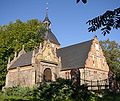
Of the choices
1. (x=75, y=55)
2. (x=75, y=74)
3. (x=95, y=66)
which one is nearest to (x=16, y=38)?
(x=75, y=55)

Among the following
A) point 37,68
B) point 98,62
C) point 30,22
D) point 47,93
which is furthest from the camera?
point 30,22

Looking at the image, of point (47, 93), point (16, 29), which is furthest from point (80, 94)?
point (16, 29)

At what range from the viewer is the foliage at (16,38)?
47875mm

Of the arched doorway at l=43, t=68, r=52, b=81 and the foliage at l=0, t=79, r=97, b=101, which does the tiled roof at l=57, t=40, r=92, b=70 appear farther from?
the foliage at l=0, t=79, r=97, b=101

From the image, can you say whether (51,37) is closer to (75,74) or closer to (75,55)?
(75,55)

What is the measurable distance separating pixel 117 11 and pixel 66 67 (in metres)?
38.8

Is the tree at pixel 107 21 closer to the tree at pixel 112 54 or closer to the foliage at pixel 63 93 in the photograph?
the foliage at pixel 63 93

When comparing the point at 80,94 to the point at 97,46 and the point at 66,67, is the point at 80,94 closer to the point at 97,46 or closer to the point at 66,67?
the point at 66,67

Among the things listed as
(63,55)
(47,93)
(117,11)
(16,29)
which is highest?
(16,29)

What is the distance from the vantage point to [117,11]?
4.16 m

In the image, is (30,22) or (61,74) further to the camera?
(30,22)

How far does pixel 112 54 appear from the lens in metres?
63.7

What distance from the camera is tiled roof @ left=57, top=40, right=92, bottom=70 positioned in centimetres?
4188

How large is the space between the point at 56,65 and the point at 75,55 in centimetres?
602
